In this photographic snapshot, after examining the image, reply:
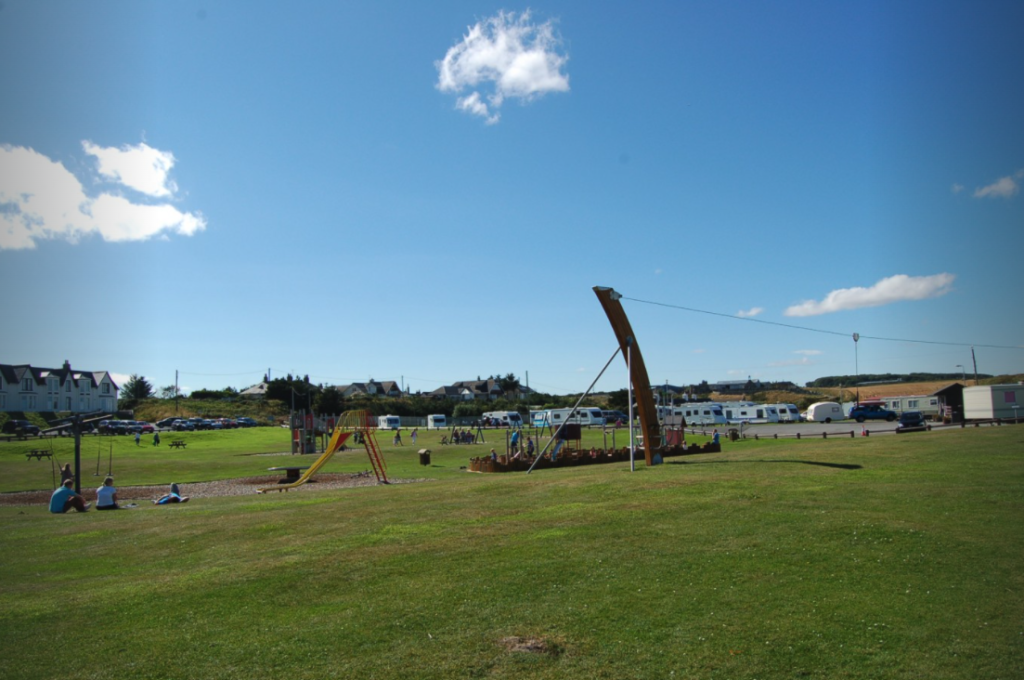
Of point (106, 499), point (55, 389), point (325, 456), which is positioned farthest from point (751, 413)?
point (55, 389)

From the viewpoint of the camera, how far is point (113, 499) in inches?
824

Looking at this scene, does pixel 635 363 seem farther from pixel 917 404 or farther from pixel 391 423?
pixel 391 423

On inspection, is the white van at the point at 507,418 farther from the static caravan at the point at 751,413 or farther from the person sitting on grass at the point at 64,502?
the person sitting on grass at the point at 64,502

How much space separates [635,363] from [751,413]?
56.4 metres

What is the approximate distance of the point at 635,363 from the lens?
88.8ft

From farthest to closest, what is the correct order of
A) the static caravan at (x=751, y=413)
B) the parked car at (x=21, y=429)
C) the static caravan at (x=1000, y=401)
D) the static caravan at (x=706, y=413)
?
1. the static caravan at (x=706, y=413)
2. the static caravan at (x=751, y=413)
3. the parked car at (x=21, y=429)
4. the static caravan at (x=1000, y=401)

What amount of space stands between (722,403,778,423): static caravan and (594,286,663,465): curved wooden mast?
53.6 meters

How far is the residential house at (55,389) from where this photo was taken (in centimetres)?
9838

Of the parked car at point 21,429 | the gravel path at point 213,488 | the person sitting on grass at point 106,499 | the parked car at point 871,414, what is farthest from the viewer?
the parked car at point 21,429

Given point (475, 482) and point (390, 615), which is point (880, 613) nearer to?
point (390, 615)

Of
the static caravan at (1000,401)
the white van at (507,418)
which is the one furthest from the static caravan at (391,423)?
the static caravan at (1000,401)

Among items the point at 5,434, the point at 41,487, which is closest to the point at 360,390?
the point at 5,434

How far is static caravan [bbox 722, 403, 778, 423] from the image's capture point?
76250mm

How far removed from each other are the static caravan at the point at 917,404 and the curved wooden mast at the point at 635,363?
159 ft
